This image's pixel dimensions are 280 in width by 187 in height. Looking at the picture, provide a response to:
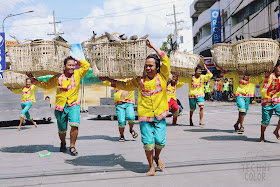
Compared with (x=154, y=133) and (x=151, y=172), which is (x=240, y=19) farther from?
(x=151, y=172)

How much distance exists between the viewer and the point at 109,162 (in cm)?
572

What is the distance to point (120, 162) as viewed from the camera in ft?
18.6

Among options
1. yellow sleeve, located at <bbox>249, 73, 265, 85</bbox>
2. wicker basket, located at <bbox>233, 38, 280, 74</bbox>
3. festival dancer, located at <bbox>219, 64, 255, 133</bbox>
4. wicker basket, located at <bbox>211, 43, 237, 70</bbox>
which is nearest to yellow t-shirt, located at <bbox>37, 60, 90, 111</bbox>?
wicker basket, located at <bbox>211, 43, 237, 70</bbox>

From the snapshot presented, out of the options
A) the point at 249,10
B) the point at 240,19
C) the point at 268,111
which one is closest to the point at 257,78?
the point at 268,111

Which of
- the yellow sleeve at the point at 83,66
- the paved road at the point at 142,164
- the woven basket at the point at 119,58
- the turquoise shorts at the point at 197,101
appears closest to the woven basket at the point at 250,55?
the paved road at the point at 142,164

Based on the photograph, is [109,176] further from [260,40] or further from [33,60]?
[260,40]

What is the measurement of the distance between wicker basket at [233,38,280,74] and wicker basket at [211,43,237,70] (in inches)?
8.3

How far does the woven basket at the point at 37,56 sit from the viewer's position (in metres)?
5.71

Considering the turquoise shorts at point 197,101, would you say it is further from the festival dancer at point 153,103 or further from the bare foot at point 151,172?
the bare foot at point 151,172

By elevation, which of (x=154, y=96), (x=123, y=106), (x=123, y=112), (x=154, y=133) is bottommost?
(x=154, y=133)

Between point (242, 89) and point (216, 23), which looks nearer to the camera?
point (242, 89)

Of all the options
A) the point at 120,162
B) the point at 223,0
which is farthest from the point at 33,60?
the point at 223,0

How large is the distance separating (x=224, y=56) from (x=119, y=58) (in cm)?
294

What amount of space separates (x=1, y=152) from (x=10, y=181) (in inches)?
108
